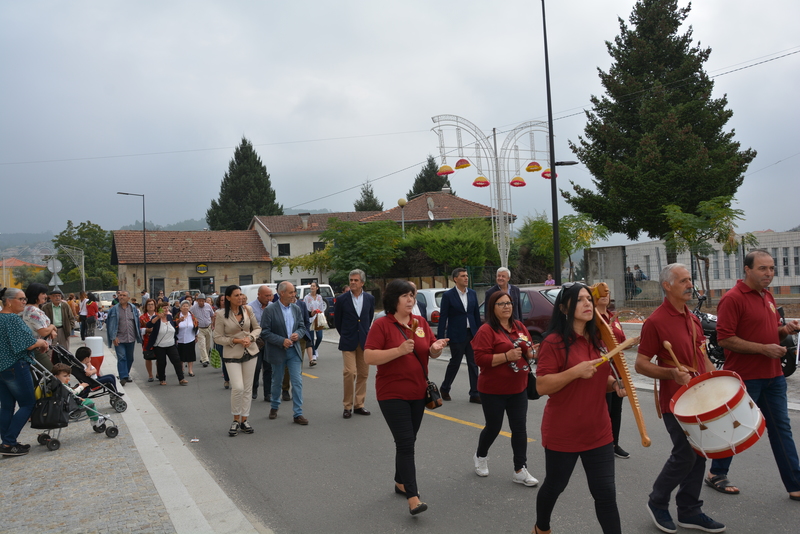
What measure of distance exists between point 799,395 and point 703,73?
79.3ft

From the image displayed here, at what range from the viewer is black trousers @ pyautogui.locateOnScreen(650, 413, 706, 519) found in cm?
407

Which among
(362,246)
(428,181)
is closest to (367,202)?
(428,181)

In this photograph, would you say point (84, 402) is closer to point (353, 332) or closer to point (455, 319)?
point (353, 332)

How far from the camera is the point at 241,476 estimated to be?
5.96 m

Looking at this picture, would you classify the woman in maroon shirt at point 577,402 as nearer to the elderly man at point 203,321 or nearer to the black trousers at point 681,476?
the black trousers at point 681,476

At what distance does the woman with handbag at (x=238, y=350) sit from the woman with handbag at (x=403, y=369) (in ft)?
10.4

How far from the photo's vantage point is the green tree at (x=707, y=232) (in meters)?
18.1

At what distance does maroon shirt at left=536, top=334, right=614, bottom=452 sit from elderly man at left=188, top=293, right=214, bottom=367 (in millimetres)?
11477

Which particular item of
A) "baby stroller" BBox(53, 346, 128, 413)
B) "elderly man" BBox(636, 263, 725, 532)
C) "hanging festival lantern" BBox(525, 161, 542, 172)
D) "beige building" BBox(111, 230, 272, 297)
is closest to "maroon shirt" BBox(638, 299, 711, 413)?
"elderly man" BBox(636, 263, 725, 532)

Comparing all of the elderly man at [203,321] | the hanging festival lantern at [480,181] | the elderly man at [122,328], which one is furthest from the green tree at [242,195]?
the elderly man at [122,328]

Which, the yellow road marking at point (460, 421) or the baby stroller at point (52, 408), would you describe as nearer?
the baby stroller at point (52, 408)

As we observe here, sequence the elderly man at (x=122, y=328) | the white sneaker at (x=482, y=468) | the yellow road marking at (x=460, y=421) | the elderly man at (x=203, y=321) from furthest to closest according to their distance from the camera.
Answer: the elderly man at (x=203, y=321) → the elderly man at (x=122, y=328) → the yellow road marking at (x=460, y=421) → the white sneaker at (x=482, y=468)

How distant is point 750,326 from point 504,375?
1.88m

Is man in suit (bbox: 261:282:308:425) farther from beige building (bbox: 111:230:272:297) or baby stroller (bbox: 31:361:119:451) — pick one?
beige building (bbox: 111:230:272:297)
